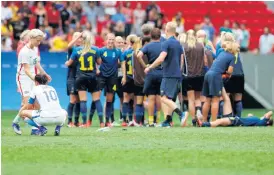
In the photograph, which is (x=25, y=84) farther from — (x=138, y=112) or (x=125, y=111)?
(x=125, y=111)

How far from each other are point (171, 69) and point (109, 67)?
87.1 inches

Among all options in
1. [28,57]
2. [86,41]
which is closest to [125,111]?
[86,41]

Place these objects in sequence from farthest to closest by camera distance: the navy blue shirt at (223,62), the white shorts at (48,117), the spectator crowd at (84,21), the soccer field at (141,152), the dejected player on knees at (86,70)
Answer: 1. the spectator crowd at (84,21)
2. the dejected player on knees at (86,70)
3. the navy blue shirt at (223,62)
4. the white shorts at (48,117)
5. the soccer field at (141,152)

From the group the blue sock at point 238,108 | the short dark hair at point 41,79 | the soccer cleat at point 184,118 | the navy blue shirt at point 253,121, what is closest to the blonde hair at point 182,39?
the blue sock at point 238,108

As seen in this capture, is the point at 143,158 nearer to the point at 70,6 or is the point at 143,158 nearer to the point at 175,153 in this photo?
the point at 175,153

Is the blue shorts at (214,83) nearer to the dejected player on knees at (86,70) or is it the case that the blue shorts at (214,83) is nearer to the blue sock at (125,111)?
the dejected player on knees at (86,70)

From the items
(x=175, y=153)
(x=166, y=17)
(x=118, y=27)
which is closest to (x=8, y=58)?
(x=118, y=27)

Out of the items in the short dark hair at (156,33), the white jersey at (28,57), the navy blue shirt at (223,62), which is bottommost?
the navy blue shirt at (223,62)

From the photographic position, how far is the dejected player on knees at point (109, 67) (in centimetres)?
2283

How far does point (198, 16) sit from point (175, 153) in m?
23.1

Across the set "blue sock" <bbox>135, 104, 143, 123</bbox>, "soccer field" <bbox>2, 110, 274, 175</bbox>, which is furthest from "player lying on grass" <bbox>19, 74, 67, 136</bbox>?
"blue sock" <bbox>135, 104, 143, 123</bbox>

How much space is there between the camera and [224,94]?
2217 cm

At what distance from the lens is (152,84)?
73.0 ft

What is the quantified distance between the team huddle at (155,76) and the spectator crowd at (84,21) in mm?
8241
